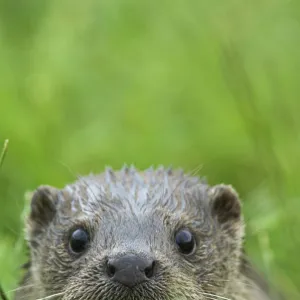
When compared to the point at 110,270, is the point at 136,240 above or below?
above

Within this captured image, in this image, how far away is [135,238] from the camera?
481 cm

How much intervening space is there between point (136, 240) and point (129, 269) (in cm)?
27

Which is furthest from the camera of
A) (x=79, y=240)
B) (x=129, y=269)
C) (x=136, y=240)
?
(x=79, y=240)

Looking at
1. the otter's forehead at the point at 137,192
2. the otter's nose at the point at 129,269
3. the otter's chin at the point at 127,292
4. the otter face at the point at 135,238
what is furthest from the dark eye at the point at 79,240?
the otter's nose at the point at 129,269

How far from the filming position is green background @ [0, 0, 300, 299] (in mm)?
7898

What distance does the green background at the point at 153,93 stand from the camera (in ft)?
25.9

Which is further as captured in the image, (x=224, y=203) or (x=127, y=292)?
(x=224, y=203)

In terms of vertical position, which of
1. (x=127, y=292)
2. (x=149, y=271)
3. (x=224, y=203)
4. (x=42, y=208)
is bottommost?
(x=127, y=292)

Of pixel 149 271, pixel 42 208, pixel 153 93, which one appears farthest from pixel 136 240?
pixel 153 93

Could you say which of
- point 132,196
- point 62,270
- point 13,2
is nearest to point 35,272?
point 62,270

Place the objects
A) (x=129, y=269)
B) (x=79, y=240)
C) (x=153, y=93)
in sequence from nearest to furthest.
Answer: (x=129, y=269) < (x=79, y=240) < (x=153, y=93)

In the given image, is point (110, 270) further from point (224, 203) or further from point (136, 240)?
point (224, 203)

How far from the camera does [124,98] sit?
8.95 meters

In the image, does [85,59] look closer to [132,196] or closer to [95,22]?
[95,22]
